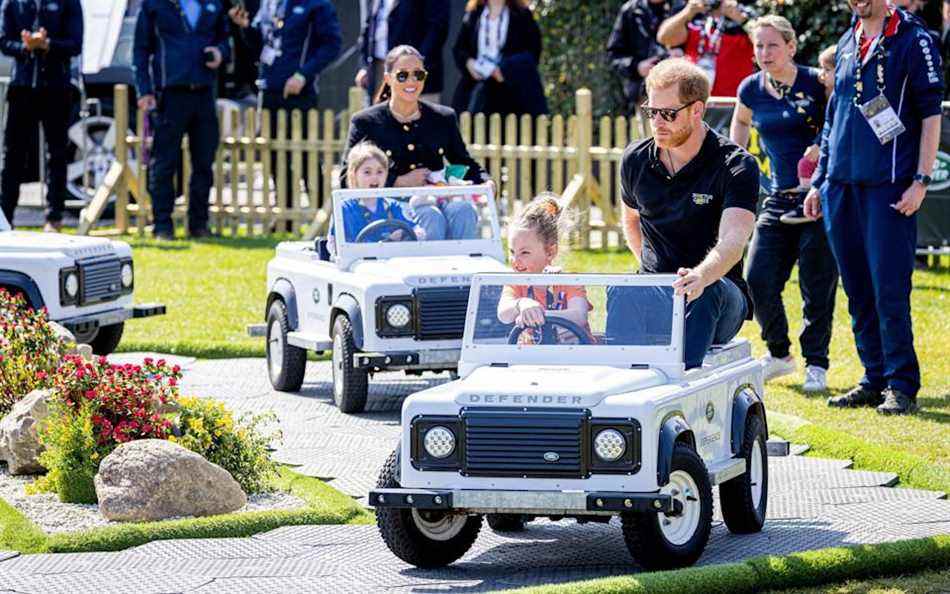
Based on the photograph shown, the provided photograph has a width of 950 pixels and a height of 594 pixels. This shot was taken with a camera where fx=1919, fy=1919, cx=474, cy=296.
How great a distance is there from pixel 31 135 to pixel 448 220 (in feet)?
29.5

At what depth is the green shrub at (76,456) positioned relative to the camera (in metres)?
8.26

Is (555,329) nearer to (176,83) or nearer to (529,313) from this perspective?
(529,313)

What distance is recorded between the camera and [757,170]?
7.77 meters

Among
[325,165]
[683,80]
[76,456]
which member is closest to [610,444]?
[683,80]

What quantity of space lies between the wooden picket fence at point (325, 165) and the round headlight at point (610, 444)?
35.5ft

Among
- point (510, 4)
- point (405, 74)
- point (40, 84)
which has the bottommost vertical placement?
point (40, 84)

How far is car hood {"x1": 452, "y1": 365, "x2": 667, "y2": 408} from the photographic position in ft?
22.2

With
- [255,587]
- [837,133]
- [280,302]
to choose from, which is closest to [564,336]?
[255,587]

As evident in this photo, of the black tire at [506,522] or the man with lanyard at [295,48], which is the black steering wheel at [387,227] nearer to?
the black tire at [506,522]

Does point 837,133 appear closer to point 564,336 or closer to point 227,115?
point 564,336

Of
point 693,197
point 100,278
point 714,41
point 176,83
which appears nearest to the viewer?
point 693,197

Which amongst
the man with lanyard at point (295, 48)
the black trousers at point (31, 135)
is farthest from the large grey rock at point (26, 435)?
the man with lanyard at point (295, 48)

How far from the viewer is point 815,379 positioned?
11344 mm

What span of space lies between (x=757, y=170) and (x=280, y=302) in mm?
4664
